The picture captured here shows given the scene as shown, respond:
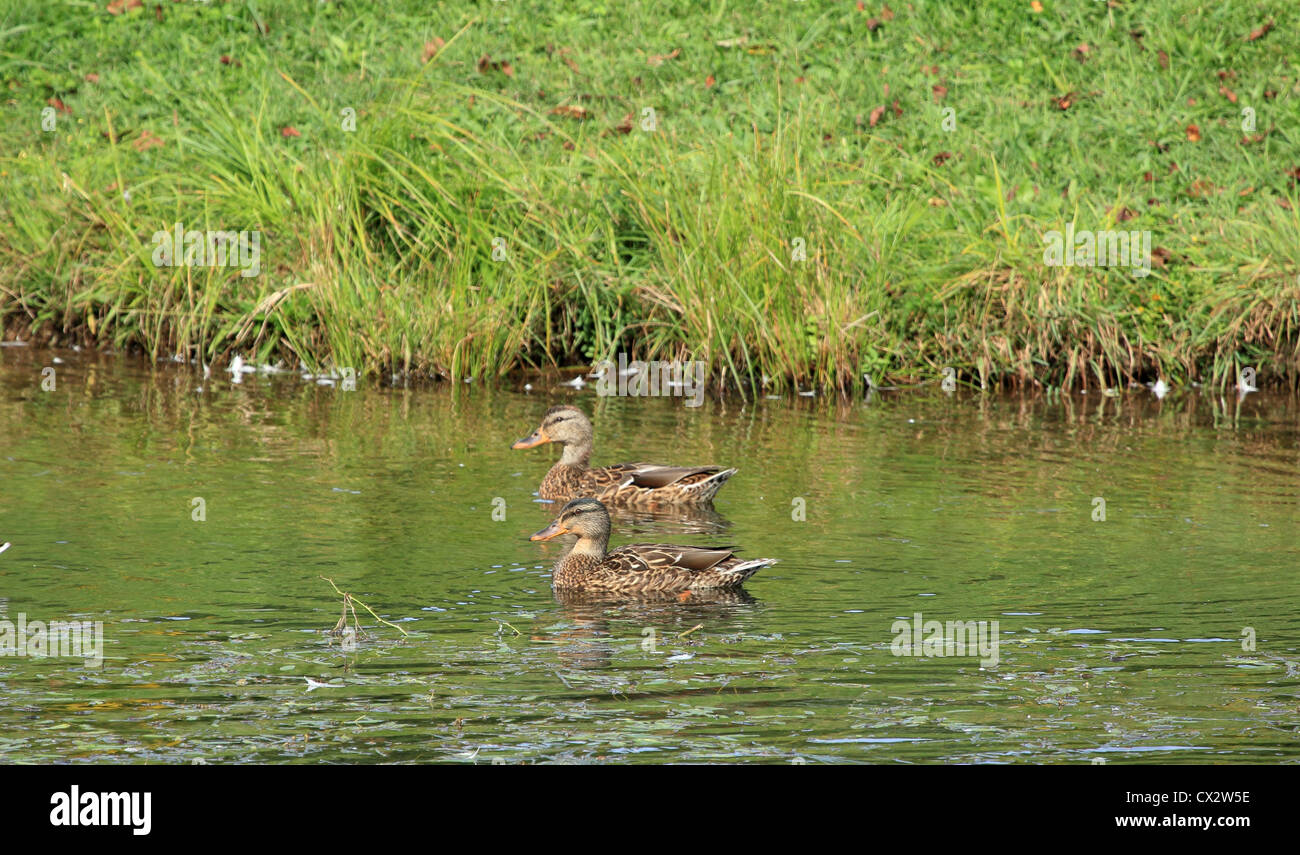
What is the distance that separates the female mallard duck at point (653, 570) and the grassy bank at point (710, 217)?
600cm

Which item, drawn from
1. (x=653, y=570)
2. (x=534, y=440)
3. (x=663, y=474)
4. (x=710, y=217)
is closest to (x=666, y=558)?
(x=653, y=570)

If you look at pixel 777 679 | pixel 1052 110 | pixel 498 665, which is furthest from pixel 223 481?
pixel 1052 110

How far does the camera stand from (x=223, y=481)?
1237cm

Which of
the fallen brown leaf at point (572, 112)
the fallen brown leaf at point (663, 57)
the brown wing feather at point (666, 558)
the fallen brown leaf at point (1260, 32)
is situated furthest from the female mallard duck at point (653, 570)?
the fallen brown leaf at point (1260, 32)

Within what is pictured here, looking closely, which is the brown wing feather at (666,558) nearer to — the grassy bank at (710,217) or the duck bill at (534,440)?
the duck bill at (534,440)

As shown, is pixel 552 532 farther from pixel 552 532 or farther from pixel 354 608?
pixel 354 608

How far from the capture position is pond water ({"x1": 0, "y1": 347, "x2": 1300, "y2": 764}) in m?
7.16

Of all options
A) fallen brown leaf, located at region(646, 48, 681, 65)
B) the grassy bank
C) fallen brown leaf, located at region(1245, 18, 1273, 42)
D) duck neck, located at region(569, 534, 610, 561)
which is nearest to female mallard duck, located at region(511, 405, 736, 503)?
duck neck, located at region(569, 534, 610, 561)

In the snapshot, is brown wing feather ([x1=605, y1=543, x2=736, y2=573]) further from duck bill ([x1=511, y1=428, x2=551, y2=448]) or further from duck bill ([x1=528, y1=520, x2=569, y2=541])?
duck bill ([x1=511, y1=428, x2=551, y2=448])

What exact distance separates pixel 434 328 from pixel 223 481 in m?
4.36

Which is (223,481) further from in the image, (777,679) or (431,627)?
(777,679)

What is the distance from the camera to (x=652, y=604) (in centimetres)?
973

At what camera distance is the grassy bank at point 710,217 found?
16.4 meters

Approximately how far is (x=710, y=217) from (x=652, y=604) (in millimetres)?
6889
